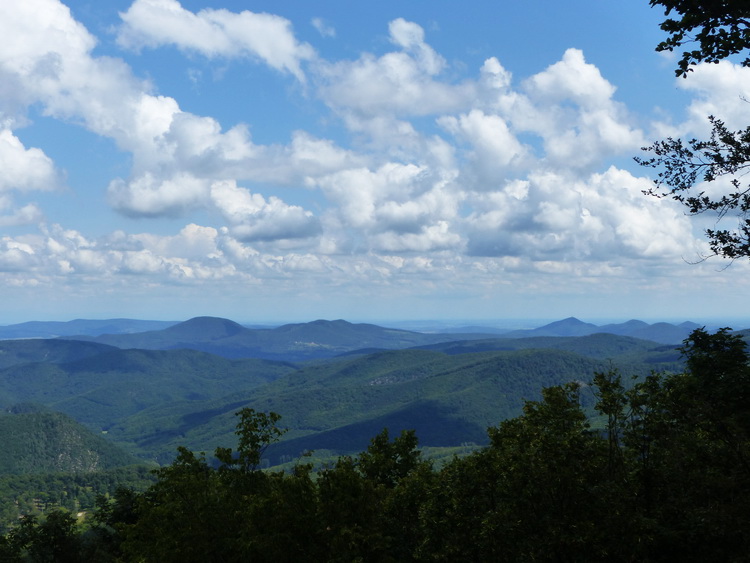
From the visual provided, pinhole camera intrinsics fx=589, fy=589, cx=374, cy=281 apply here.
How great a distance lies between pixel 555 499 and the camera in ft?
92.1

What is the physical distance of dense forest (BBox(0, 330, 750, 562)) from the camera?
25516 millimetres

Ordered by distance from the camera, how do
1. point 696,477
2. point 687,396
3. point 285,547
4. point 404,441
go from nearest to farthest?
point 696,477
point 687,396
point 285,547
point 404,441

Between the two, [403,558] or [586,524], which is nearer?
[586,524]

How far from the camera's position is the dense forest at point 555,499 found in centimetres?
2552

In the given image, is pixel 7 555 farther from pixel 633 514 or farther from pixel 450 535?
pixel 633 514

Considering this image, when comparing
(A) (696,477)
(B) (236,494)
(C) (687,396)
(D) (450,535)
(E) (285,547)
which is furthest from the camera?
(B) (236,494)

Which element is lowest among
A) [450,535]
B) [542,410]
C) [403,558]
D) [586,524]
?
[403,558]

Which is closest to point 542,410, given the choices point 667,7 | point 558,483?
point 558,483

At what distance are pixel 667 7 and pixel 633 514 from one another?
21.9 metres

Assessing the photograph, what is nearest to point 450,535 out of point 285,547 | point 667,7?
point 285,547

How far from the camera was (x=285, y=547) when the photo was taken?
34.6 metres

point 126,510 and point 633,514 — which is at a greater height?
point 633,514

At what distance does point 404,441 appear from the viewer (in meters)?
62.0

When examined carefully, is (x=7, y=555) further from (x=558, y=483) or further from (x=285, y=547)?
(x=558, y=483)
